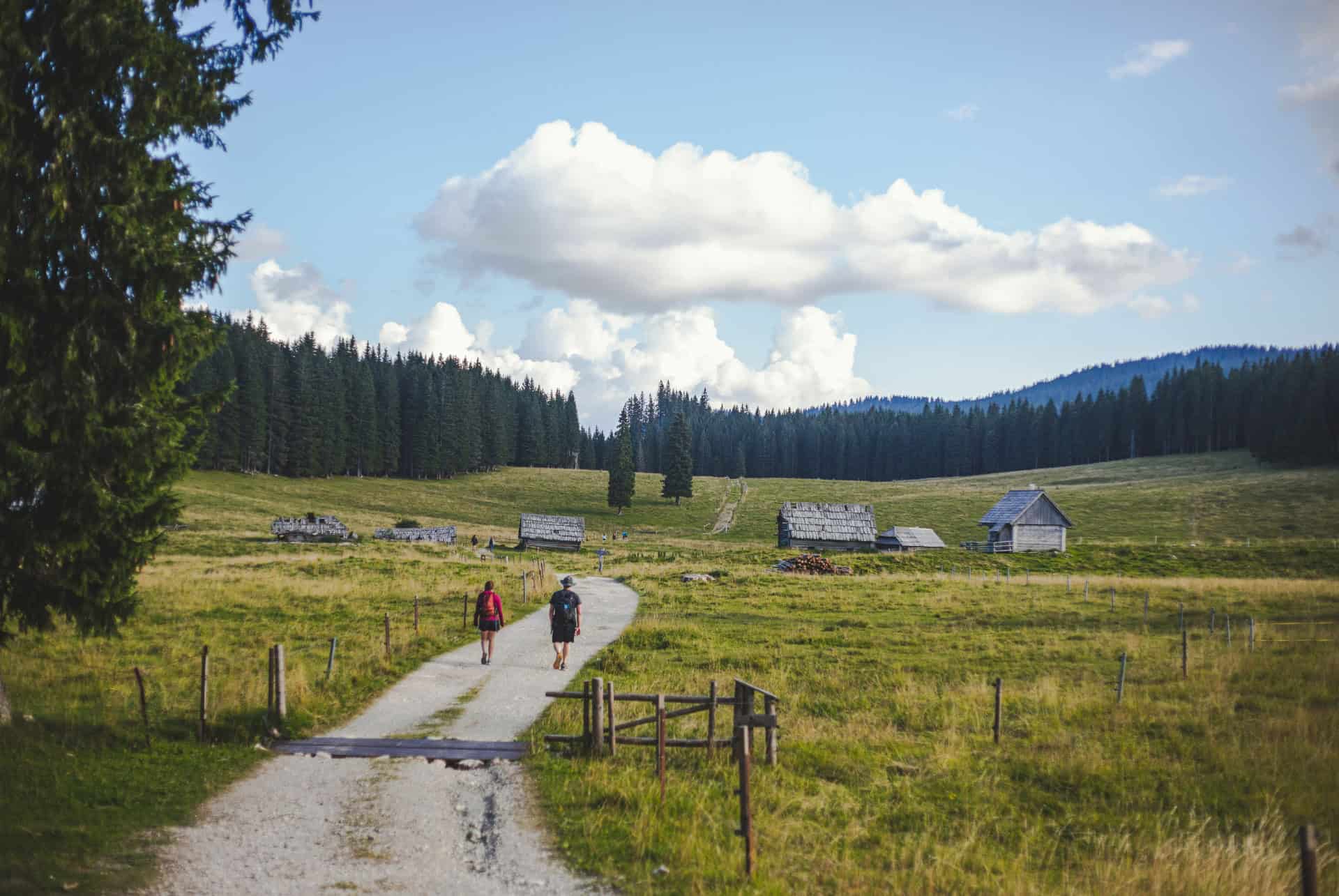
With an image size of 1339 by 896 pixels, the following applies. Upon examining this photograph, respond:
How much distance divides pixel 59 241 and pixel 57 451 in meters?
2.75

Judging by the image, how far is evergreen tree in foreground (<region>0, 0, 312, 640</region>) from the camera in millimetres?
10797

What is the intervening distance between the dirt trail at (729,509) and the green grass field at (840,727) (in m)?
51.0

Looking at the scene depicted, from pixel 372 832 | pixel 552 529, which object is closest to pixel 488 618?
pixel 372 832

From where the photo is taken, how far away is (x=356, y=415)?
10969 cm

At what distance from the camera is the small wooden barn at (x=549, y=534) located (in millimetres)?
70438

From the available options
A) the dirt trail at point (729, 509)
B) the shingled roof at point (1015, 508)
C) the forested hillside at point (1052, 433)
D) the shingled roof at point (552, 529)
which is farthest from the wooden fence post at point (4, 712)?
the forested hillside at point (1052, 433)

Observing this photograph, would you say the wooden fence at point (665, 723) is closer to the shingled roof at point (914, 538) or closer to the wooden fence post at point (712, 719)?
the wooden fence post at point (712, 719)

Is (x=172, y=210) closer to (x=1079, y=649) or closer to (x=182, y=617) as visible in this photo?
(x=182, y=617)

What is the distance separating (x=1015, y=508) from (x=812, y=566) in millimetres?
23769

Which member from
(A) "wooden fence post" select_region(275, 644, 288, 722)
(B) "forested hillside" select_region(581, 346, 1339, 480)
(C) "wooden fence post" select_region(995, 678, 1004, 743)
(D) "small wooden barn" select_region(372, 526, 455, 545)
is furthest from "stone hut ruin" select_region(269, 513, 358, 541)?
(B) "forested hillside" select_region(581, 346, 1339, 480)

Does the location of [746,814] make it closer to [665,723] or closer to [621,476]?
[665,723]

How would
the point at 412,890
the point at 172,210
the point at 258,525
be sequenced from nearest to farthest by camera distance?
the point at 412,890 → the point at 172,210 → the point at 258,525

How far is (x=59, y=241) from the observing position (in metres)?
11.2

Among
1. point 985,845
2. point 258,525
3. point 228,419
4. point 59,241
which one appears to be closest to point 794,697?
point 985,845
